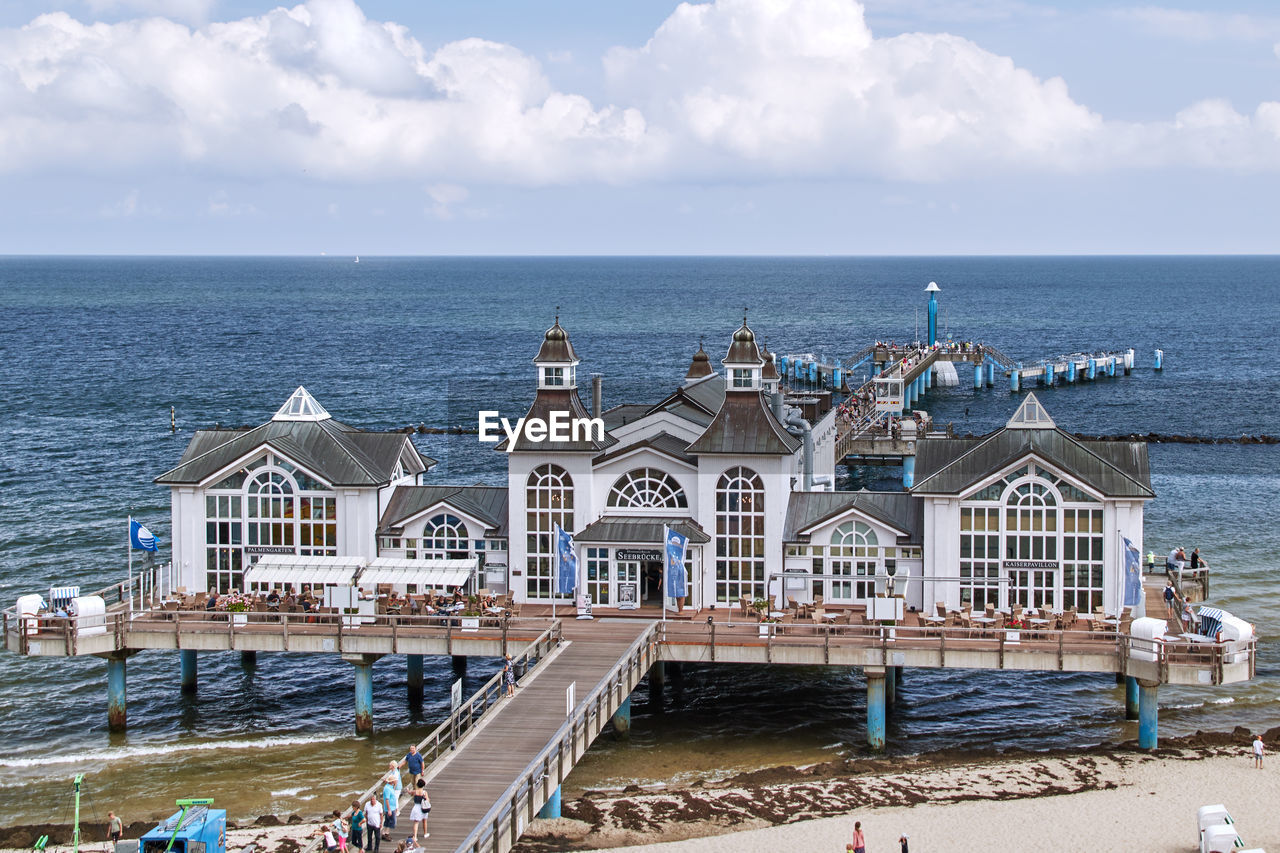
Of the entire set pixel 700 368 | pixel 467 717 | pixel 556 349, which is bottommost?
pixel 467 717

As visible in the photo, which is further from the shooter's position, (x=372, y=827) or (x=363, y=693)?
(x=363, y=693)

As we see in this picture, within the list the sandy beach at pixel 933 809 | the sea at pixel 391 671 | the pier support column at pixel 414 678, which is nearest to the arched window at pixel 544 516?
the pier support column at pixel 414 678

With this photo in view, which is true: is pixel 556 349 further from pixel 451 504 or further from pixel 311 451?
pixel 311 451

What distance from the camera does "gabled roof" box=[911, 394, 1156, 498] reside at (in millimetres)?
46000

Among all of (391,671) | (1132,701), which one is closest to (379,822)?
(391,671)

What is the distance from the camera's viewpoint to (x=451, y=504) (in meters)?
49.6

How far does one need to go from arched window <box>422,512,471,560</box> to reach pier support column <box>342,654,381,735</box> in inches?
199

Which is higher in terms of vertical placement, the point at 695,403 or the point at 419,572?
the point at 695,403

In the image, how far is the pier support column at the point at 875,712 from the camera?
145ft

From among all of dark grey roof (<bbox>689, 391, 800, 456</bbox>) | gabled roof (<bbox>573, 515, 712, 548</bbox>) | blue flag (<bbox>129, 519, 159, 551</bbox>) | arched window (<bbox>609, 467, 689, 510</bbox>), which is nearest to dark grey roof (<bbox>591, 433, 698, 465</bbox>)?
dark grey roof (<bbox>689, 391, 800, 456</bbox>)

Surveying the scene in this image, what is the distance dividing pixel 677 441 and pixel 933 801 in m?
15.7

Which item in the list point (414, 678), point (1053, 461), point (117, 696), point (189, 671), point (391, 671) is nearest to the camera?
point (1053, 461)

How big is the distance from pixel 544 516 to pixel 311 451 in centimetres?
756

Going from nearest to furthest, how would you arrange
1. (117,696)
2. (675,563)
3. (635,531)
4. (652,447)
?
(675,563), (117,696), (635,531), (652,447)
